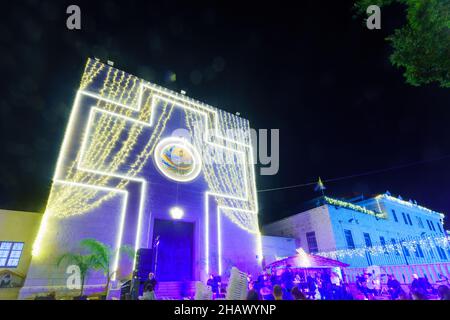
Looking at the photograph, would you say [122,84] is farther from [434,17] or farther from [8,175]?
[434,17]

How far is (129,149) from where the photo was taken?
13.2m

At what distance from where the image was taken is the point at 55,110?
1263cm

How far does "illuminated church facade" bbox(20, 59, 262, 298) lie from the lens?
1026 centimetres

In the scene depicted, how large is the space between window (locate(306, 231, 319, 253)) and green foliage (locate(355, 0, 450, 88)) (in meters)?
15.6

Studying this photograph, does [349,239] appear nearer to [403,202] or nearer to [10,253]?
[403,202]

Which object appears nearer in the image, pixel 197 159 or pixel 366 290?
pixel 366 290

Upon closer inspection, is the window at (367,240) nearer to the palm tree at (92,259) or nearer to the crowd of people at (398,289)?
the crowd of people at (398,289)

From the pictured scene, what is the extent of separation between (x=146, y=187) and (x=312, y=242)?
1449 centimetres

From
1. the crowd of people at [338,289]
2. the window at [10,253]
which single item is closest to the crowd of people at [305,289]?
the crowd of people at [338,289]

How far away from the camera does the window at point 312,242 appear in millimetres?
19092

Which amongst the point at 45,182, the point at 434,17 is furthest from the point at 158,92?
the point at 434,17

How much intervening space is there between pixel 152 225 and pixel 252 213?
7.36 m

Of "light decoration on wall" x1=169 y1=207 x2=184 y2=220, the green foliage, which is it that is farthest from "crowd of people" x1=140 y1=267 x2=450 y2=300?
the green foliage

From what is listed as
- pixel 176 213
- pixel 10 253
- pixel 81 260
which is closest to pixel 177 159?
pixel 176 213
